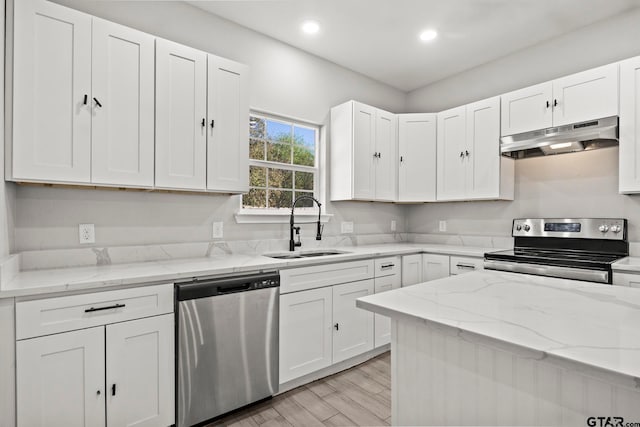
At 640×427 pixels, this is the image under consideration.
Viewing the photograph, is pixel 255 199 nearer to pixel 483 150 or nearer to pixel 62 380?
pixel 62 380

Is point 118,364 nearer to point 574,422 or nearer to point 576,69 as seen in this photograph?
point 574,422

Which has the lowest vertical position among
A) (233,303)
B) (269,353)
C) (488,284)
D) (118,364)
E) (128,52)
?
(269,353)

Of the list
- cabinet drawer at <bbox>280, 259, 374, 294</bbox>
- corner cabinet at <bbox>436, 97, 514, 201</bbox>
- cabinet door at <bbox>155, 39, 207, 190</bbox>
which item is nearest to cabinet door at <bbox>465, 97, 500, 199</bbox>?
corner cabinet at <bbox>436, 97, 514, 201</bbox>

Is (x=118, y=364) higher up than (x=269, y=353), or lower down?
higher up

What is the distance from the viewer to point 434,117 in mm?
3648

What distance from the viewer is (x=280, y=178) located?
10.4ft

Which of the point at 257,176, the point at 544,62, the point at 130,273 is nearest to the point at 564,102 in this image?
the point at 544,62

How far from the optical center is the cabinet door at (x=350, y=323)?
2607 mm

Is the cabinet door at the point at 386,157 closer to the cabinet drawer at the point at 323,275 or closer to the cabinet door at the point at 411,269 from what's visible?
the cabinet door at the point at 411,269

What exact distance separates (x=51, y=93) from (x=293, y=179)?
1.94 metres

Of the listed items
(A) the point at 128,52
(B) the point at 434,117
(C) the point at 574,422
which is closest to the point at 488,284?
(C) the point at 574,422

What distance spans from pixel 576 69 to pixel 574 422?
3314 millimetres

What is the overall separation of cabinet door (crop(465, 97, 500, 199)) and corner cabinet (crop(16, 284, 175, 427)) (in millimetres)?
2892

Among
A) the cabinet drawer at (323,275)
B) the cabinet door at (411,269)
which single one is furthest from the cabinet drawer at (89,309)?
the cabinet door at (411,269)
